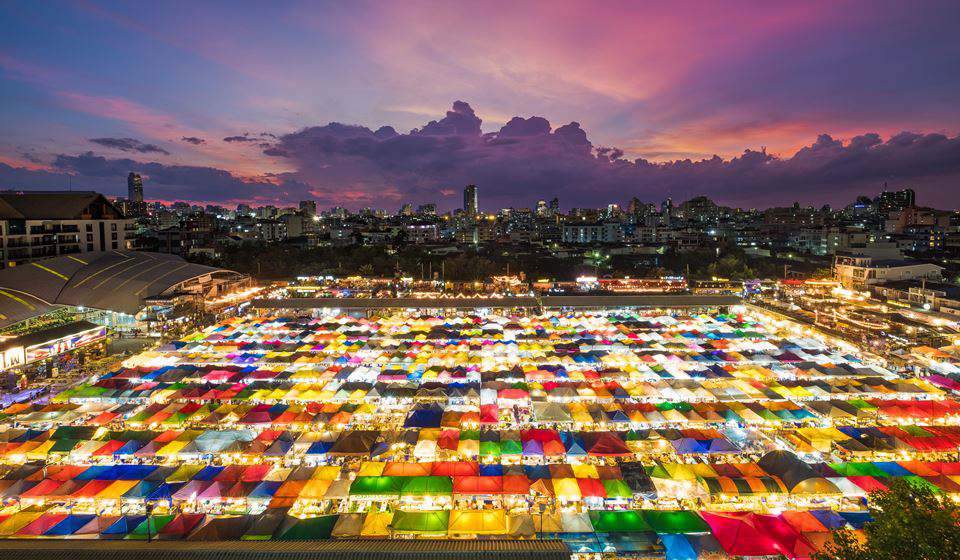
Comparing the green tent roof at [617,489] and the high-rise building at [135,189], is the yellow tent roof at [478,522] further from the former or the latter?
the high-rise building at [135,189]

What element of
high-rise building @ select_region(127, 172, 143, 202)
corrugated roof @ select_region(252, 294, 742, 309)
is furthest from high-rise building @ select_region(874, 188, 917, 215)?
high-rise building @ select_region(127, 172, 143, 202)

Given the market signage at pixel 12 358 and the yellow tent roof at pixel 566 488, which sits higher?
the market signage at pixel 12 358

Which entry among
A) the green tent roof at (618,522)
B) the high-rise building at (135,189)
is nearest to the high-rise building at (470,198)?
the high-rise building at (135,189)

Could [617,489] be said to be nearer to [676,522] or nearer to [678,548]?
[676,522]

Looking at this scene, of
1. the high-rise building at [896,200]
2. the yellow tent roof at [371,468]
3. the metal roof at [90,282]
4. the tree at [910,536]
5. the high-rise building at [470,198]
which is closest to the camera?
the tree at [910,536]

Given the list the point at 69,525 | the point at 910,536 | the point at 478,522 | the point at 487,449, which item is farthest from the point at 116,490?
the point at 910,536
